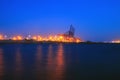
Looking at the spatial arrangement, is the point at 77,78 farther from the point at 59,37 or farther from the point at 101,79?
the point at 59,37

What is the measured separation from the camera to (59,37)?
15350 centimetres

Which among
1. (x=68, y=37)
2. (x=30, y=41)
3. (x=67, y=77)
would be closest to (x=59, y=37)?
(x=68, y=37)

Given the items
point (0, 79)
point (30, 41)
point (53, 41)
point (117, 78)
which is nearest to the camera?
point (0, 79)

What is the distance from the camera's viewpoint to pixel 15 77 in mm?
14820

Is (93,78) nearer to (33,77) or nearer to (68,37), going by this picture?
(33,77)

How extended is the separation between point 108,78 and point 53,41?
131983 millimetres

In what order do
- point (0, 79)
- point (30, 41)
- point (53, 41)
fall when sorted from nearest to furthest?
point (0, 79) < point (30, 41) < point (53, 41)

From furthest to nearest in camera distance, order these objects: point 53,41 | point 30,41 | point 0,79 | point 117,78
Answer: point 53,41
point 30,41
point 117,78
point 0,79

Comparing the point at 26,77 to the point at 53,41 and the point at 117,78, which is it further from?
the point at 53,41

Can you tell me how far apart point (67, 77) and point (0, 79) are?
358cm

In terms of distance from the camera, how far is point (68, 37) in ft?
491

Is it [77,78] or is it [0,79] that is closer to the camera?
[0,79]

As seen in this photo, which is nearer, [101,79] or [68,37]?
A: [101,79]

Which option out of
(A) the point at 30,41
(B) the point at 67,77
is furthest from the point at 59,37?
(B) the point at 67,77
